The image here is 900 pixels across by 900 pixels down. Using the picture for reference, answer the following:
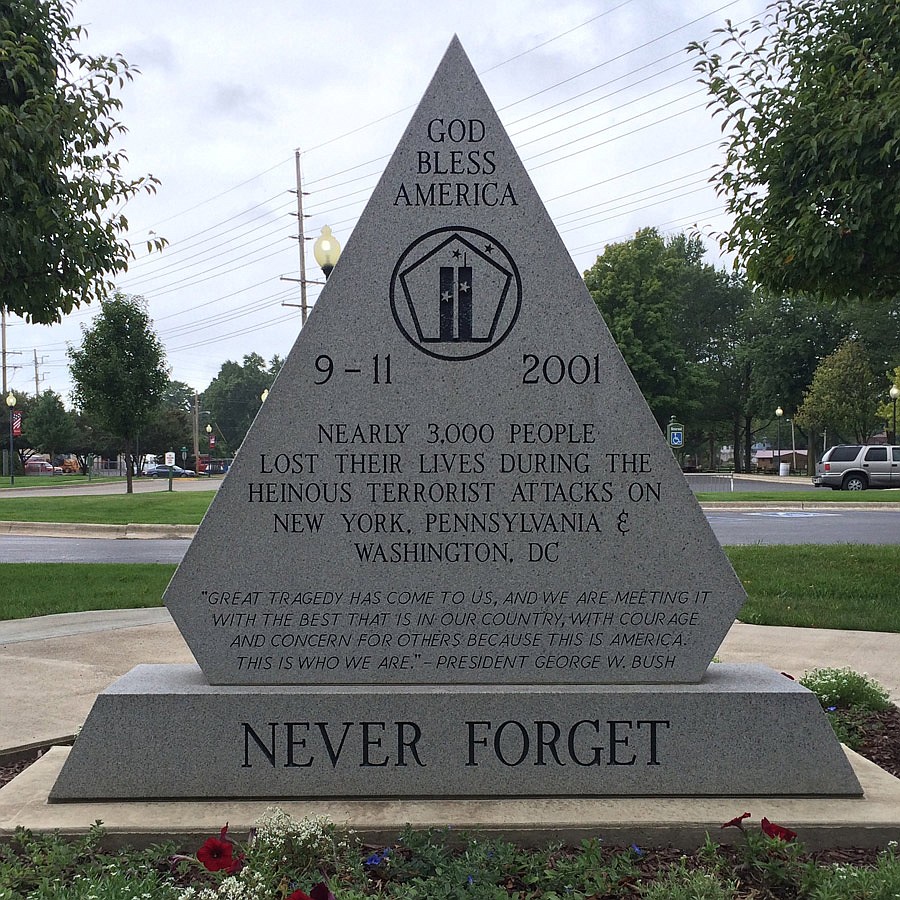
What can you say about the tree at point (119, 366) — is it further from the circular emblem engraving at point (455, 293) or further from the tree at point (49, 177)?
the circular emblem engraving at point (455, 293)

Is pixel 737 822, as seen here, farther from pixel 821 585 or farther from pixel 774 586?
pixel 821 585

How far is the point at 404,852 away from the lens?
3.41m

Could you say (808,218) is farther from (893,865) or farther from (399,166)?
(893,865)

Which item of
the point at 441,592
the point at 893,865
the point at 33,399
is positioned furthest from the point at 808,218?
the point at 33,399

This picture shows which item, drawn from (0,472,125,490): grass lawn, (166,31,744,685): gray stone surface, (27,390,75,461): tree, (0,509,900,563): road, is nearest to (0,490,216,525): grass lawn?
(0,509,900,563): road

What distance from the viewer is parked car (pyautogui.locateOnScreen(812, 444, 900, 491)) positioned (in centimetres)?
3750

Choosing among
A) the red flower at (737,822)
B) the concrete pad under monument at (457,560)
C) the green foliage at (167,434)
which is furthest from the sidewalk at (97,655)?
the green foliage at (167,434)

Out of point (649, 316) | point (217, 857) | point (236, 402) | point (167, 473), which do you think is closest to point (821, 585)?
point (217, 857)

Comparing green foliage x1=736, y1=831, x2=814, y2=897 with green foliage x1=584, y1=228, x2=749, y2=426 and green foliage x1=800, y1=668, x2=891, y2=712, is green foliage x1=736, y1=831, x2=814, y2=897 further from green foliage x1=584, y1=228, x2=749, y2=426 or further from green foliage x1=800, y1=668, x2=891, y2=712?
green foliage x1=584, y1=228, x2=749, y2=426

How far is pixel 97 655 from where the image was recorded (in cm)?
704

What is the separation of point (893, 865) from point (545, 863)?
3.69ft

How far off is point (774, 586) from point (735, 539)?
739cm

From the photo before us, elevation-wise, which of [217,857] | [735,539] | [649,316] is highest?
[649,316]

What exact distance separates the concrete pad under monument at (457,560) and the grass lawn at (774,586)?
480 cm
